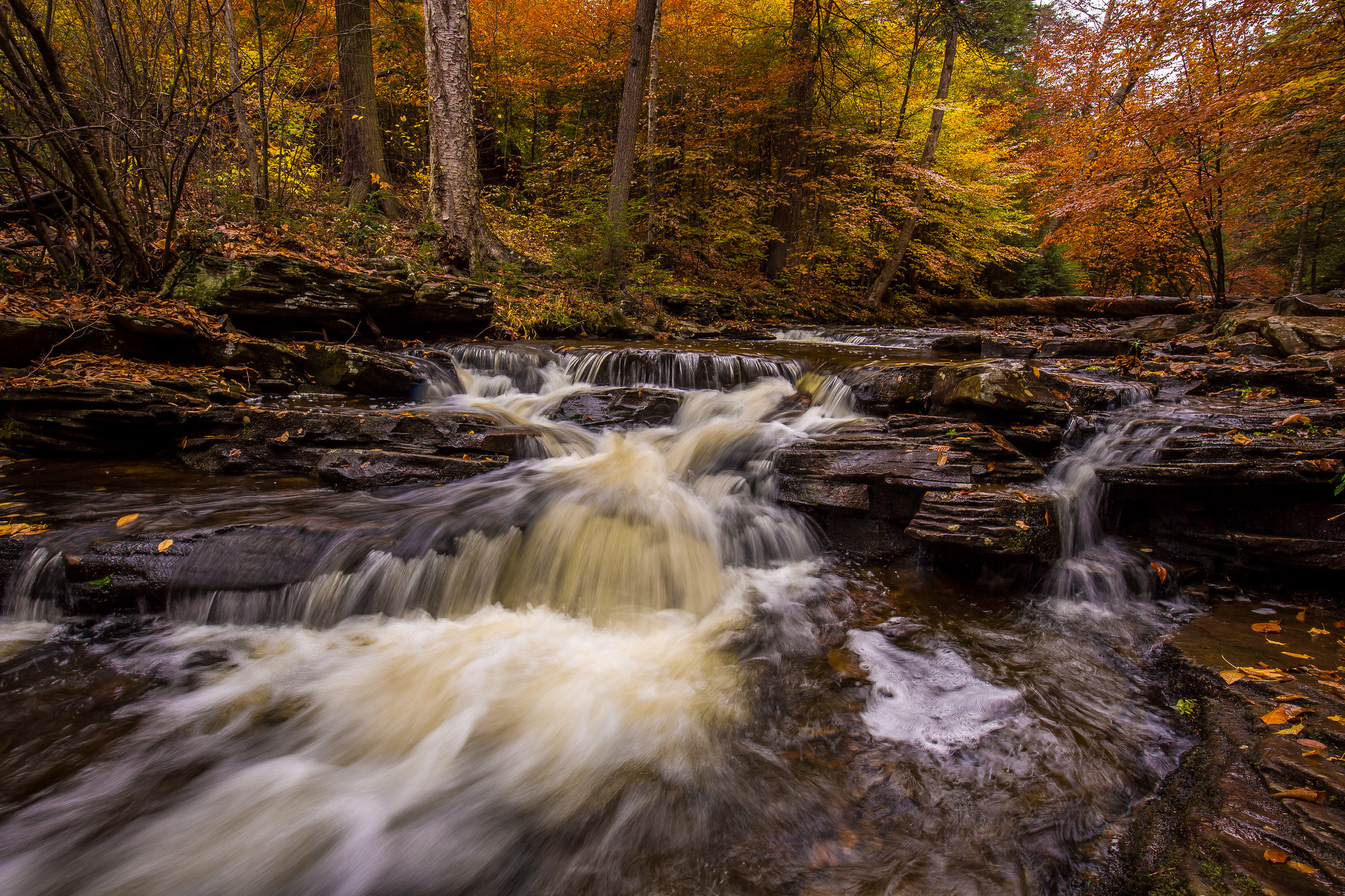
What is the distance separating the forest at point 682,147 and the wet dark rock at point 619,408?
3001mm

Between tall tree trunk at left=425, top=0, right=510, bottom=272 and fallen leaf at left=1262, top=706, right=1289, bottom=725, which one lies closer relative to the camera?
fallen leaf at left=1262, top=706, right=1289, bottom=725

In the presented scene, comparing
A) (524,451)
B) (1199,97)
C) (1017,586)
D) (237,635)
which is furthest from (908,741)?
(1199,97)

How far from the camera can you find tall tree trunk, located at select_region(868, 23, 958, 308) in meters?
13.5

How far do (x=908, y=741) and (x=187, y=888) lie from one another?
299cm

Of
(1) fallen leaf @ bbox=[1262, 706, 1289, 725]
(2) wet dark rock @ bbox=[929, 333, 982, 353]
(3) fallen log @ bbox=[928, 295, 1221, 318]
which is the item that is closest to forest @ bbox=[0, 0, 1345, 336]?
(3) fallen log @ bbox=[928, 295, 1221, 318]

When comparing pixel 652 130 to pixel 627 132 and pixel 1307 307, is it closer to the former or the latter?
pixel 627 132

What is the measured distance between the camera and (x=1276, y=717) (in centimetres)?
238

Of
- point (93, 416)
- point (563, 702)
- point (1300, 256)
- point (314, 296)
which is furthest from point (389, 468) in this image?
point (1300, 256)

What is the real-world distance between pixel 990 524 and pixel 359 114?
12.4m

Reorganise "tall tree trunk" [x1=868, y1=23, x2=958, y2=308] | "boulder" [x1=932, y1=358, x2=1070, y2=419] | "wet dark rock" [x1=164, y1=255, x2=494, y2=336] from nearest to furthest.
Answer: "boulder" [x1=932, y1=358, x2=1070, y2=419] → "wet dark rock" [x1=164, y1=255, x2=494, y2=336] → "tall tree trunk" [x1=868, y1=23, x2=958, y2=308]

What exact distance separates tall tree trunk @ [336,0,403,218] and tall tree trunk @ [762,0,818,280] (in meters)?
8.91

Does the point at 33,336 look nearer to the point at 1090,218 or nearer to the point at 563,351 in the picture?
the point at 563,351

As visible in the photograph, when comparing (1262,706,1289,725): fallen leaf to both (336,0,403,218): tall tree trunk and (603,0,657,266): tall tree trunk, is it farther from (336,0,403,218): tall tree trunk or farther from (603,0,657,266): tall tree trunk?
(336,0,403,218): tall tree trunk

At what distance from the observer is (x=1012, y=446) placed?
491 centimetres
